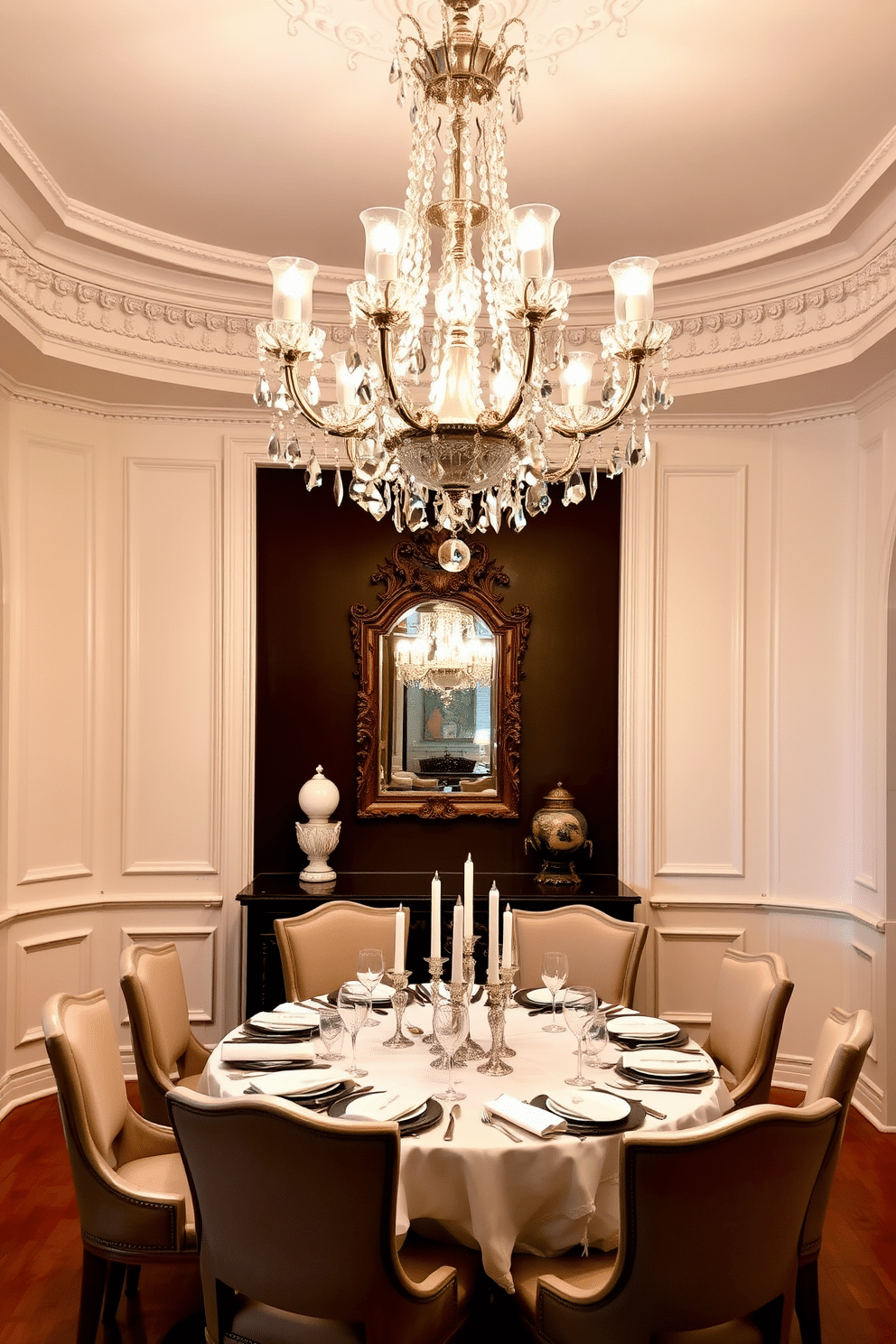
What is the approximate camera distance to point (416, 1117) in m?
2.26

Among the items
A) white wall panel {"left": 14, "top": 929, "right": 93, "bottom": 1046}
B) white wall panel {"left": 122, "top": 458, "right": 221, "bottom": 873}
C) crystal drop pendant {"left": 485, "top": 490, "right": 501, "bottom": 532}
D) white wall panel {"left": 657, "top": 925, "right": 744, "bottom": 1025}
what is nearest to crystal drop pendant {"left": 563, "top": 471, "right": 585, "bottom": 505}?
crystal drop pendant {"left": 485, "top": 490, "right": 501, "bottom": 532}

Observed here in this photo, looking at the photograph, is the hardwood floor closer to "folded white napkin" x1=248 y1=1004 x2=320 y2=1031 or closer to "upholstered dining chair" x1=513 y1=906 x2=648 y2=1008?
"folded white napkin" x1=248 y1=1004 x2=320 y2=1031

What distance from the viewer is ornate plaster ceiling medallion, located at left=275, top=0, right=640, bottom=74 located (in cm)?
264

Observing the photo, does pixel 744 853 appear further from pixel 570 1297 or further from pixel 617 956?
pixel 570 1297

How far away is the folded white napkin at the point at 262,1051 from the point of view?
2.64m

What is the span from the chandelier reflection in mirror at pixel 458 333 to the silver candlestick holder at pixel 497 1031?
1086 millimetres

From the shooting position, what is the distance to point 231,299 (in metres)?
4.35

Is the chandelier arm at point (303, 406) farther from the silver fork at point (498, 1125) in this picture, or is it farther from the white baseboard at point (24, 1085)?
the white baseboard at point (24, 1085)

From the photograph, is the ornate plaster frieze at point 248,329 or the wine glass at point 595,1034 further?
the ornate plaster frieze at point 248,329

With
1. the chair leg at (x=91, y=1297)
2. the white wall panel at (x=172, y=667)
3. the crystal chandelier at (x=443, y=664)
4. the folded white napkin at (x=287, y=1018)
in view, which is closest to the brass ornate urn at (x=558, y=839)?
the crystal chandelier at (x=443, y=664)

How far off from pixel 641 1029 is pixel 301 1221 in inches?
52.2

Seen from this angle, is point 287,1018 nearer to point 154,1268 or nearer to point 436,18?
point 154,1268

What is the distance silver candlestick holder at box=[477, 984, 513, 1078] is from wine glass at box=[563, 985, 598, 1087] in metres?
0.16

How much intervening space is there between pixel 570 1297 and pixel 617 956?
180 cm
